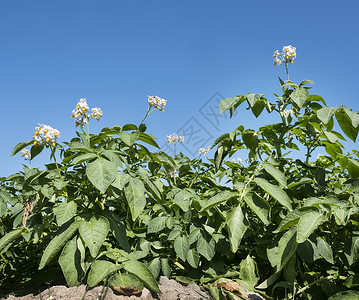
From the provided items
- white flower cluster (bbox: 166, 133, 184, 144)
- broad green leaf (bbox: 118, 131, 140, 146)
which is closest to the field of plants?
broad green leaf (bbox: 118, 131, 140, 146)

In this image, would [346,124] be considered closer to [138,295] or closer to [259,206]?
[259,206]

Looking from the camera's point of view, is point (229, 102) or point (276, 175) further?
point (229, 102)

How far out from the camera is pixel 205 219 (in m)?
2.04

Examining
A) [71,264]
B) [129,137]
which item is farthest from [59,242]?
[129,137]

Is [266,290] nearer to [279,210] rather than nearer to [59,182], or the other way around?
[279,210]

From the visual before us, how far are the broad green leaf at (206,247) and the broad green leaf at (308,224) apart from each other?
533 millimetres

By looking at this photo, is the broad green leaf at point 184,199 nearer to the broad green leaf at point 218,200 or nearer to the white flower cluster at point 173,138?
the broad green leaf at point 218,200

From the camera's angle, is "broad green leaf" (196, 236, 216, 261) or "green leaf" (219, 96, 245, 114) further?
"green leaf" (219, 96, 245, 114)

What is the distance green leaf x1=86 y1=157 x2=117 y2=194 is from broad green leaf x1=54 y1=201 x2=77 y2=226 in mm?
282

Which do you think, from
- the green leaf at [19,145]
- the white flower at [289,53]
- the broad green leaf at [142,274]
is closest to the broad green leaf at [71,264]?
the broad green leaf at [142,274]

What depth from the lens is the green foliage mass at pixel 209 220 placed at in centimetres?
160

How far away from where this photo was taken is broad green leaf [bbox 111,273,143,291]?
1562mm

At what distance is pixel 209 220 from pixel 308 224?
623 millimetres

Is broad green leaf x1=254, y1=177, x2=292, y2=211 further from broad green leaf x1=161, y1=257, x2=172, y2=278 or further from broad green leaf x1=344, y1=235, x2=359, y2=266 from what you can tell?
broad green leaf x1=161, y1=257, x2=172, y2=278
